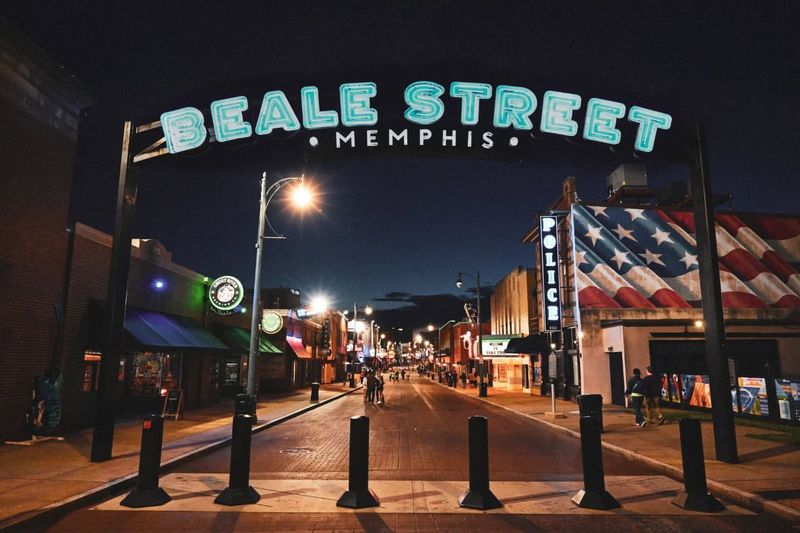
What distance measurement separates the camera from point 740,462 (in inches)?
394

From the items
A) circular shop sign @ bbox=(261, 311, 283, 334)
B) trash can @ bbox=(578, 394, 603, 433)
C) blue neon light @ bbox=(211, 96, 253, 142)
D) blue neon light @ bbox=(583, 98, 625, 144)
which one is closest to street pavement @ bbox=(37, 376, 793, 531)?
trash can @ bbox=(578, 394, 603, 433)

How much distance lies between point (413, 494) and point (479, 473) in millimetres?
1209

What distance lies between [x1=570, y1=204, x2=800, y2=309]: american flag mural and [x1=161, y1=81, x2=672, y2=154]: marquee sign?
1645 centimetres

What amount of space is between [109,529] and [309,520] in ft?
7.74

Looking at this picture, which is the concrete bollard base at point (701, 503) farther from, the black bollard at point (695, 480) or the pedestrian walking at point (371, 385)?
the pedestrian walking at point (371, 385)

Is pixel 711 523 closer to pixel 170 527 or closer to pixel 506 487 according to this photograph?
pixel 506 487

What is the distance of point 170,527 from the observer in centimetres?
645

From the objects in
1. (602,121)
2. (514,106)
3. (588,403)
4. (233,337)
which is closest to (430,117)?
(514,106)

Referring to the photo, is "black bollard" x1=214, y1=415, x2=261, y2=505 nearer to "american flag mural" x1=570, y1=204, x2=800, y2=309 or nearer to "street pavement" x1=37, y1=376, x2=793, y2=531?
"street pavement" x1=37, y1=376, x2=793, y2=531

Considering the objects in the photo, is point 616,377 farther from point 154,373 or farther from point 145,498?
point 145,498

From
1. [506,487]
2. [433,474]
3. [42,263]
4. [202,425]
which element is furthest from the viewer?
[202,425]

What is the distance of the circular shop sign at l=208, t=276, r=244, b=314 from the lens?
21.9 meters

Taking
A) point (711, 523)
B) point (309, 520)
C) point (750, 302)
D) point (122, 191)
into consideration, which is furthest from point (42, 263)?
point (750, 302)

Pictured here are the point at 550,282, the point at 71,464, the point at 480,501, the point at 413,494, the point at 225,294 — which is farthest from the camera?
the point at 550,282
